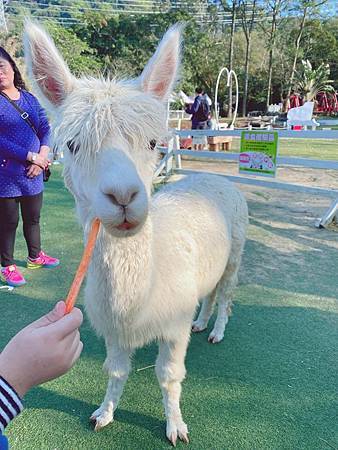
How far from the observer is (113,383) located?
7.39 ft

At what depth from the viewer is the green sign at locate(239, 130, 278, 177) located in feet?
20.8

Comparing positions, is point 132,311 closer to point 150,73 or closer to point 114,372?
point 114,372

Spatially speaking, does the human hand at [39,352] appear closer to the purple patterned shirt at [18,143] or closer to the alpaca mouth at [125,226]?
the alpaca mouth at [125,226]

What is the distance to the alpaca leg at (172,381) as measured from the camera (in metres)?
2.11

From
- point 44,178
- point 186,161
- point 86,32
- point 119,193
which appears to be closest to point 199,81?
point 86,32

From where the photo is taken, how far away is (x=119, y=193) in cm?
128

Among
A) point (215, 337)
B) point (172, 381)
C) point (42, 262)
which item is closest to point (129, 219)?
point (172, 381)

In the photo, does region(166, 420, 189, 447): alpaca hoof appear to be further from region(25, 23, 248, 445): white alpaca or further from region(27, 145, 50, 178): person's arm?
region(27, 145, 50, 178): person's arm

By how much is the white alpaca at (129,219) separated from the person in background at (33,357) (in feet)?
1.48

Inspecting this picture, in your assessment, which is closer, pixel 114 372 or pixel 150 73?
pixel 150 73

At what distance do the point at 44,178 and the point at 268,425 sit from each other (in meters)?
3.08

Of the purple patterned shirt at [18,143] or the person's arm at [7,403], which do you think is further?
the purple patterned shirt at [18,143]

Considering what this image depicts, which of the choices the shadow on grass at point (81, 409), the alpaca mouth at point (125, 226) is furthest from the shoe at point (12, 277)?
the alpaca mouth at point (125, 226)

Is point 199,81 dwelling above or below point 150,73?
above
